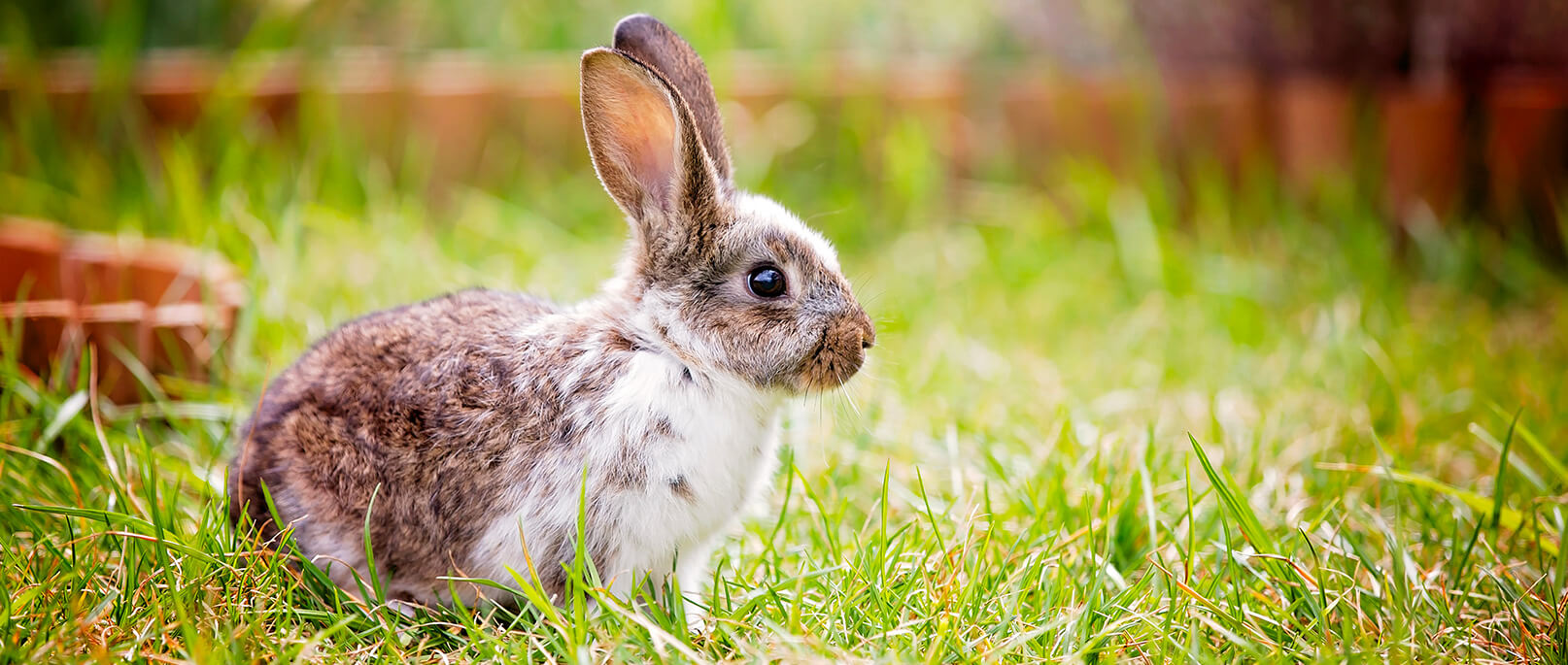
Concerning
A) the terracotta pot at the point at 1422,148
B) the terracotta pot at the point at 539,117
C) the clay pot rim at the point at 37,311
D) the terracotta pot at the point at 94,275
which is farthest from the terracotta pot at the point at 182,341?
the terracotta pot at the point at 1422,148

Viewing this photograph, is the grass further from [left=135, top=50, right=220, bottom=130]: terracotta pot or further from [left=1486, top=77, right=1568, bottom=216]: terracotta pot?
[left=1486, top=77, right=1568, bottom=216]: terracotta pot

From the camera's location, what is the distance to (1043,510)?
8.73 ft

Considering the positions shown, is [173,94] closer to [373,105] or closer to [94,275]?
[373,105]

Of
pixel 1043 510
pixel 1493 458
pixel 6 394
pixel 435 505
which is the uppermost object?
pixel 6 394

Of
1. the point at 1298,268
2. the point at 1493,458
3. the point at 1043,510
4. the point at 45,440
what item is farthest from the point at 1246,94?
the point at 45,440

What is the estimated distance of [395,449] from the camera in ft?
8.16

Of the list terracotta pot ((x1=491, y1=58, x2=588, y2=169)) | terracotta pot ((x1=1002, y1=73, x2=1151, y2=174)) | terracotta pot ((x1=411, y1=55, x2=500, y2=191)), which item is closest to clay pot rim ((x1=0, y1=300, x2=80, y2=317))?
terracotta pot ((x1=411, y1=55, x2=500, y2=191))

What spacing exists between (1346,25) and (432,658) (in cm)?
541

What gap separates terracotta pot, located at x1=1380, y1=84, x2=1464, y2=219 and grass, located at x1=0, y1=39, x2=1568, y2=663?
0.24 meters

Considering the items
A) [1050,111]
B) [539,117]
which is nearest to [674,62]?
[539,117]

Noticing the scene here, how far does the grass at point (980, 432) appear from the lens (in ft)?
7.34

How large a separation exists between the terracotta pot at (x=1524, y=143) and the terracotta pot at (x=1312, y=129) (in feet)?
2.12

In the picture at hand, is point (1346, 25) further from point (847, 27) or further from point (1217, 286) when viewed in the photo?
point (847, 27)

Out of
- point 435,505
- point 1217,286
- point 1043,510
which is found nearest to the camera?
point 435,505
